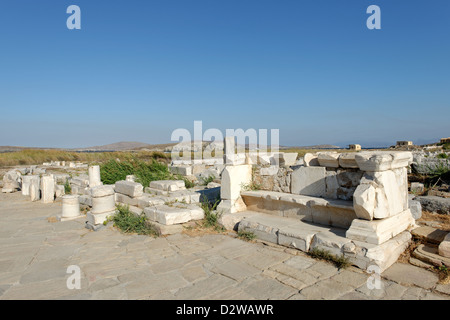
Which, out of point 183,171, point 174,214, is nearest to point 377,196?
point 174,214

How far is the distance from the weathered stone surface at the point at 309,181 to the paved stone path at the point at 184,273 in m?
1.24

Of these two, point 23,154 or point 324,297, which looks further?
point 23,154

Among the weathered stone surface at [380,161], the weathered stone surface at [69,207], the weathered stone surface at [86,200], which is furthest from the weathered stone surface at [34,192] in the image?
the weathered stone surface at [380,161]

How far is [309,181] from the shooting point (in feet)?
16.1

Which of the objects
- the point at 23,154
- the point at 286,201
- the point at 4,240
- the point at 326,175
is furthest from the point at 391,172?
the point at 23,154

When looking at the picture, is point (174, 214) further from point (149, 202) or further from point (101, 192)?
point (101, 192)

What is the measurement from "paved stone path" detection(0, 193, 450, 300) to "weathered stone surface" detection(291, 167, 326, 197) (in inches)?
49.0

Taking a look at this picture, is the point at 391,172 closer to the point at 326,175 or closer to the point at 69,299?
the point at 326,175

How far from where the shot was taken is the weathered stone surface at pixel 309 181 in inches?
186

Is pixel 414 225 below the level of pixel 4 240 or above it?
above

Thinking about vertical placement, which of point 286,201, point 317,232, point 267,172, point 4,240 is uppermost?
point 267,172

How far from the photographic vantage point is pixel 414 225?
4.33 meters
